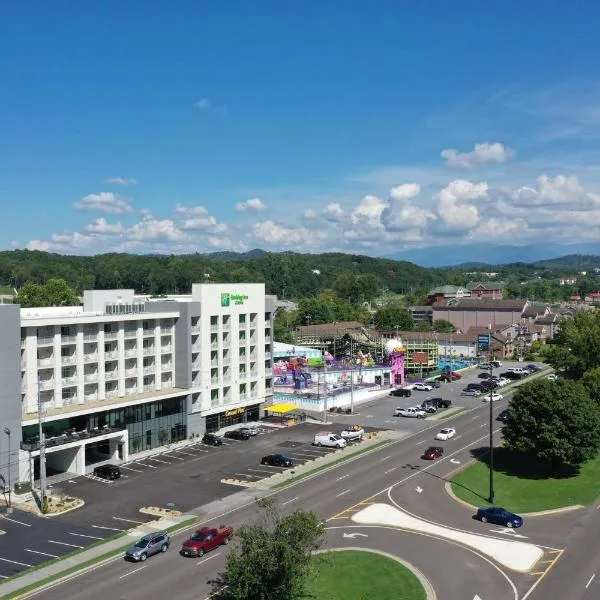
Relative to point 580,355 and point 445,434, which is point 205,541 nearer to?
point 445,434

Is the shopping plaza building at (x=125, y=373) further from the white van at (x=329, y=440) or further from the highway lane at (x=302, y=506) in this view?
the highway lane at (x=302, y=506)

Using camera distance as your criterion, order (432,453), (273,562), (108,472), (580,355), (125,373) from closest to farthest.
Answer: (273,562), (108,472), (432,453), (125,373), (580,355)

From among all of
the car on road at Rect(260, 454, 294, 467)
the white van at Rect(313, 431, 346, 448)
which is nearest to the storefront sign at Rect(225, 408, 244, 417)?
the white van at Rect(313, 431, 346, 448)

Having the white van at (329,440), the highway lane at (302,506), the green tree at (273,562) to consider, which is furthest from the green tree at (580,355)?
the green tree at (273,562)

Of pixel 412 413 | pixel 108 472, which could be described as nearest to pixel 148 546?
pixel 108 472

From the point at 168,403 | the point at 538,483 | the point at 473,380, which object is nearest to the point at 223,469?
the point at 168,403

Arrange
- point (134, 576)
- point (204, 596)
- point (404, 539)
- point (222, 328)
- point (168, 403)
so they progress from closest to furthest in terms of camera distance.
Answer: point (204, 596) → point (134, 576) → point (404, 539) → point (168, 403) → point (222, 328)

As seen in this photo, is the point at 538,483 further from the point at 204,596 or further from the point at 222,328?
the point at 222,328
